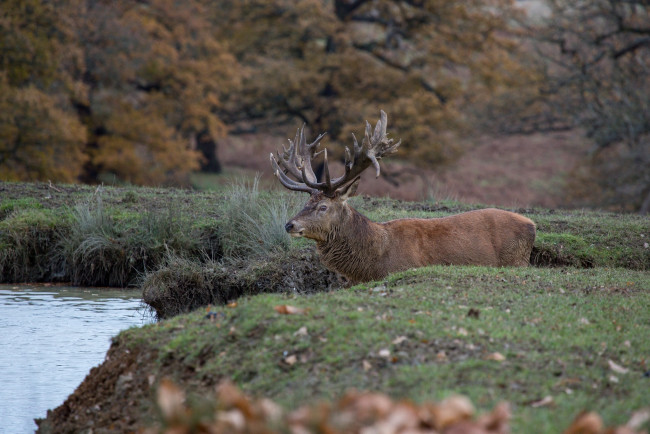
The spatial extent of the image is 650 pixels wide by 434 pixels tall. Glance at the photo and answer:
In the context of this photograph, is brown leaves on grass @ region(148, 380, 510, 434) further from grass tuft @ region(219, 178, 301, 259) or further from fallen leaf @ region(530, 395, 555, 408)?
grass tuft @ region(219, 178, 301, 259)

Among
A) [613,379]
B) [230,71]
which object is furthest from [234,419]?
[230,71]

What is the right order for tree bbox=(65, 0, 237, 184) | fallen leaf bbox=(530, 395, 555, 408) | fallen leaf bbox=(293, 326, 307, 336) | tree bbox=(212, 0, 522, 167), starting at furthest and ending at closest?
1. tree bbox=(212, 0, 522, 167)
2. tree bbox=(65, 0, 237, 184)
3. fallen leaf bbox=(293, 326, 307, 336)
4. fallen leaf bbox=(530, 395, 555, 408)

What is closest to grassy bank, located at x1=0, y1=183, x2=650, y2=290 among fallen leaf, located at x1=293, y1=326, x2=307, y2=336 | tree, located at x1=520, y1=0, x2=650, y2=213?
fallen leaf, located at x1=293, y1=326, x2=307, y2=336

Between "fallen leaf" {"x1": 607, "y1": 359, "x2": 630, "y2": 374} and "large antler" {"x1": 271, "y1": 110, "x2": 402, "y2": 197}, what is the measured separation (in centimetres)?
397

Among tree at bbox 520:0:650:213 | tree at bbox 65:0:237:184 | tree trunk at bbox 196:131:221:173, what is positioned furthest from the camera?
tree trunk at bbox 196:131:221:173

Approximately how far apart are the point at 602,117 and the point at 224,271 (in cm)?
1700

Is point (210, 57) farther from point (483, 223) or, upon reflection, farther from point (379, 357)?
point (379, 357)

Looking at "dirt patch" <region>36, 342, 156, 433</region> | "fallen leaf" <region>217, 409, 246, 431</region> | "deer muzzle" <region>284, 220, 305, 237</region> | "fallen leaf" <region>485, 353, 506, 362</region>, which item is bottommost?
"dirt patch" <region>36, 342, 156, 433</region>

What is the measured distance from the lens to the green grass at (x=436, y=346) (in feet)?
15.5

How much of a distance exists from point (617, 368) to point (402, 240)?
426 cm

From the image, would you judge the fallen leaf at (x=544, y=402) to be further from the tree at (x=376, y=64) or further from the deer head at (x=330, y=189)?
the tree at (x=376, y=64)

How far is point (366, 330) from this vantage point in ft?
18.8

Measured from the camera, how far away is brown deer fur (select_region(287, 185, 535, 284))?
29.8 ft

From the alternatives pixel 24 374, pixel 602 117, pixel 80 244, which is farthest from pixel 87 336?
pixel 602 117
